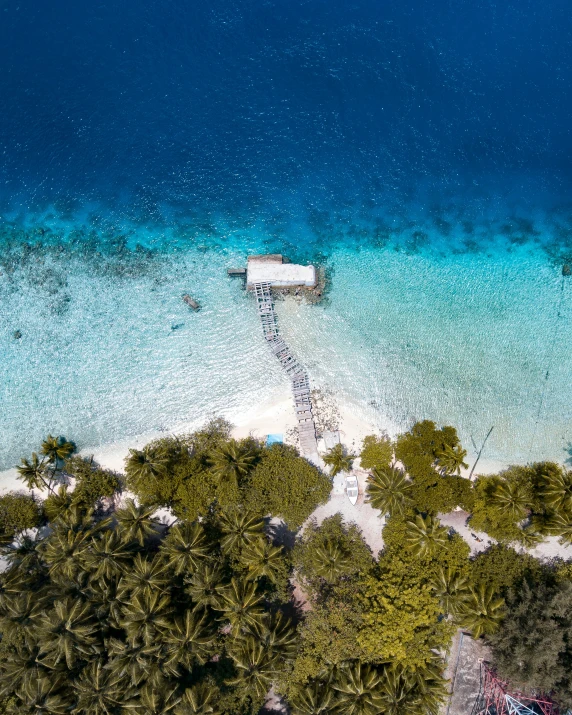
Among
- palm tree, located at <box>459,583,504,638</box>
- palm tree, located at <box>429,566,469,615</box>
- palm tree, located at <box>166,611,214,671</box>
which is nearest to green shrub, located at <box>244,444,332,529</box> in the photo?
palm tree, located at <box>166,611,214,671</box>

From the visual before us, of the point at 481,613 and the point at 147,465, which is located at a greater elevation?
the point at 147,465

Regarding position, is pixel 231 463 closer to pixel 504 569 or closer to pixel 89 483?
pixel 89 483

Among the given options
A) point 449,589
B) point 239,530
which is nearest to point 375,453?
point 449,589

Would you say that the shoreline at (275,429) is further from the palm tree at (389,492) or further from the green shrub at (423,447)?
the palm tree at (389,492)

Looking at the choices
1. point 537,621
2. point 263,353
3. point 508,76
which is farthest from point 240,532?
point 508,76

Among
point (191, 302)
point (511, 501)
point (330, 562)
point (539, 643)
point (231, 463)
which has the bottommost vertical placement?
point (539, 643)

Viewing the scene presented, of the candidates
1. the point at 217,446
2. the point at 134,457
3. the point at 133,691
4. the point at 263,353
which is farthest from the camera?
the point at 263,353

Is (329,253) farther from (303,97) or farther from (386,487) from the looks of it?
(386,487)
